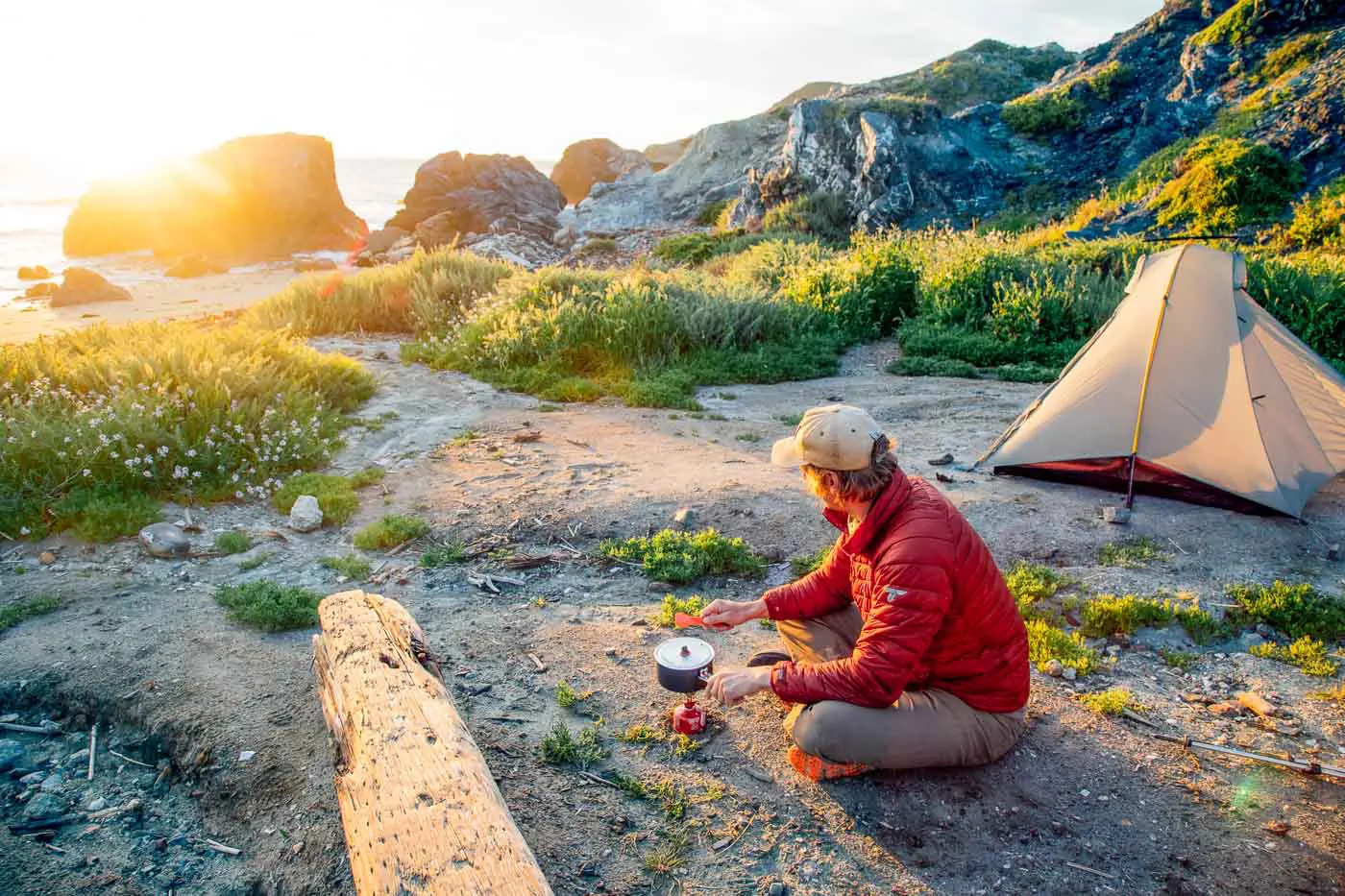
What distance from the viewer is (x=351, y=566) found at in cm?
585

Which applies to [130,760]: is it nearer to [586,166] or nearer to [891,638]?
[891,638]

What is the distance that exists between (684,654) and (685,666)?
90 millimetres

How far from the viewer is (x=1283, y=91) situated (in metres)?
19.2

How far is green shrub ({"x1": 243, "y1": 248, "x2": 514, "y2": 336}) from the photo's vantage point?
13805 mm

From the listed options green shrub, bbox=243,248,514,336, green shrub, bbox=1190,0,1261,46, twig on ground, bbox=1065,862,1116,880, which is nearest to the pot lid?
twig on ground, bbox=1065,862,1116,880

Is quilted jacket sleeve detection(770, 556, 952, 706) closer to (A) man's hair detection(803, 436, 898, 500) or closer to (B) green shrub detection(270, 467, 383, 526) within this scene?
(A) man's hair detection(803, 436, 898, 500)

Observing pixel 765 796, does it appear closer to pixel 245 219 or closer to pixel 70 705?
pixel 70 705

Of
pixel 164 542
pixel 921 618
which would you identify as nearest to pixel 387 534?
pixel 164 542

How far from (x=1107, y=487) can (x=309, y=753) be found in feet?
20.3

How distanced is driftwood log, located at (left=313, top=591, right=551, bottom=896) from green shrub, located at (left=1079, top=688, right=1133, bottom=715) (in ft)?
9.76

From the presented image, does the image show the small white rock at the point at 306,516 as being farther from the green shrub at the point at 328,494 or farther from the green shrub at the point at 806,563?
the green shrub at the point at 806,563

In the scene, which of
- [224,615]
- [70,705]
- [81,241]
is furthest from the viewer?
[81,241]

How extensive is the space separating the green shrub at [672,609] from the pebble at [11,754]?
3233mm

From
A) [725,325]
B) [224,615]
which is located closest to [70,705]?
[224,615]
